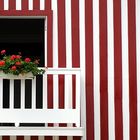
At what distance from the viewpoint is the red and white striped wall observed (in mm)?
7637

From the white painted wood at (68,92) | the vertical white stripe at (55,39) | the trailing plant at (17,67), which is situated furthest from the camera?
the vertical white stripe at (55,39)

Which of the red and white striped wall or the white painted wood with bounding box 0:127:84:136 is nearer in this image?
the white painted wood with bounding box 0:127:84:136

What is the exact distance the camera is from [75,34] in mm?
7766

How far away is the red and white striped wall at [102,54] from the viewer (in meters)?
7.64

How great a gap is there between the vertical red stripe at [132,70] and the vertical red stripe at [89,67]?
561mm

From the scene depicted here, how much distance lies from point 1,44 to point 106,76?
4055 mm

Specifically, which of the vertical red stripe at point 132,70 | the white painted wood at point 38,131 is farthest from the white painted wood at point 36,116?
the vertical red stripe at point 132,70

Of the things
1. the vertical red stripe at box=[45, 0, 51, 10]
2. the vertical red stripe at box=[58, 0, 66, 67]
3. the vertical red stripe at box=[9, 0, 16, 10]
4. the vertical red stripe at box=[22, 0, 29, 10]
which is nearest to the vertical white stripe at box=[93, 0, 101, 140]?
the vertical red stripe at box=[58, 0, 66, 67]

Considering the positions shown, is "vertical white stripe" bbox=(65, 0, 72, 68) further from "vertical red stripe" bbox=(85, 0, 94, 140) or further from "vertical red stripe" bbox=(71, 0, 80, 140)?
"vertical red stripe" bbox=(85, 0, 94, 140)

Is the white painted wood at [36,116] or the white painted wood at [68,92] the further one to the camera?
the white painted wood at [68,92]

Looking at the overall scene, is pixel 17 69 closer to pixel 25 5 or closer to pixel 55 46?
pixel 55 46

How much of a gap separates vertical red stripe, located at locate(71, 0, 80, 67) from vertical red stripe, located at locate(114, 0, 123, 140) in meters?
0.55

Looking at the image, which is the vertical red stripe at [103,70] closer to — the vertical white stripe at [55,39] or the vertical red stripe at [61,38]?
the vertical red stripe at [61,38]

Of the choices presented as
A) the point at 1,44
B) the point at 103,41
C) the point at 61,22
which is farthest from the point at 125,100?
the point at 1,44
